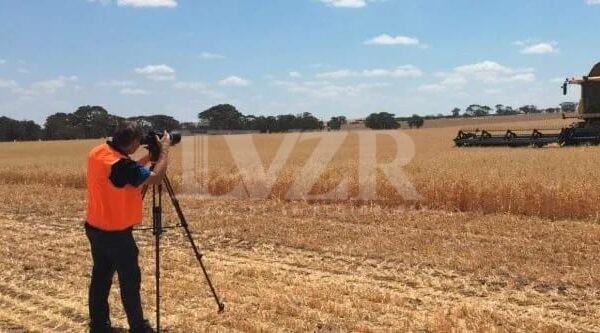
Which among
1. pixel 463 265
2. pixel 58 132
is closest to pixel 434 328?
pixel 463 265

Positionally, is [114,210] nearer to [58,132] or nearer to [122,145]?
[122,145]

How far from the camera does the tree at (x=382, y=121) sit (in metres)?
89.9

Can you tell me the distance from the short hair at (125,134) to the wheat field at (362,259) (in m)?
2.06

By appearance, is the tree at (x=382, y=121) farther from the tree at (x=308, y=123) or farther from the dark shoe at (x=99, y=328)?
the dark shoe at (x=99, y=328)

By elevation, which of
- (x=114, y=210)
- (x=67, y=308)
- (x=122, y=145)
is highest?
(x=122, y=145)

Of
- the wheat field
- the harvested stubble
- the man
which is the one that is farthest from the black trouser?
the harvested stubble

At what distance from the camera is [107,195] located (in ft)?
18.2

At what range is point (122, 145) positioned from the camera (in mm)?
5551

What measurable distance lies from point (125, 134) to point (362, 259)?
485 centimetres

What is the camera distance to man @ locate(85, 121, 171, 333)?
543cm

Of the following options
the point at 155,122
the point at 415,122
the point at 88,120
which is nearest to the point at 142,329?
the point at 155,122

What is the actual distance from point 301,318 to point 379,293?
1.25 meters

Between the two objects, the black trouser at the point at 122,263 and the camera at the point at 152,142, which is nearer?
the black trouser at the point at 122,263

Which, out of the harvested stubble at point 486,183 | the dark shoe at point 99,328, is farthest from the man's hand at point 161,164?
the harvested stubble at point 486,183
